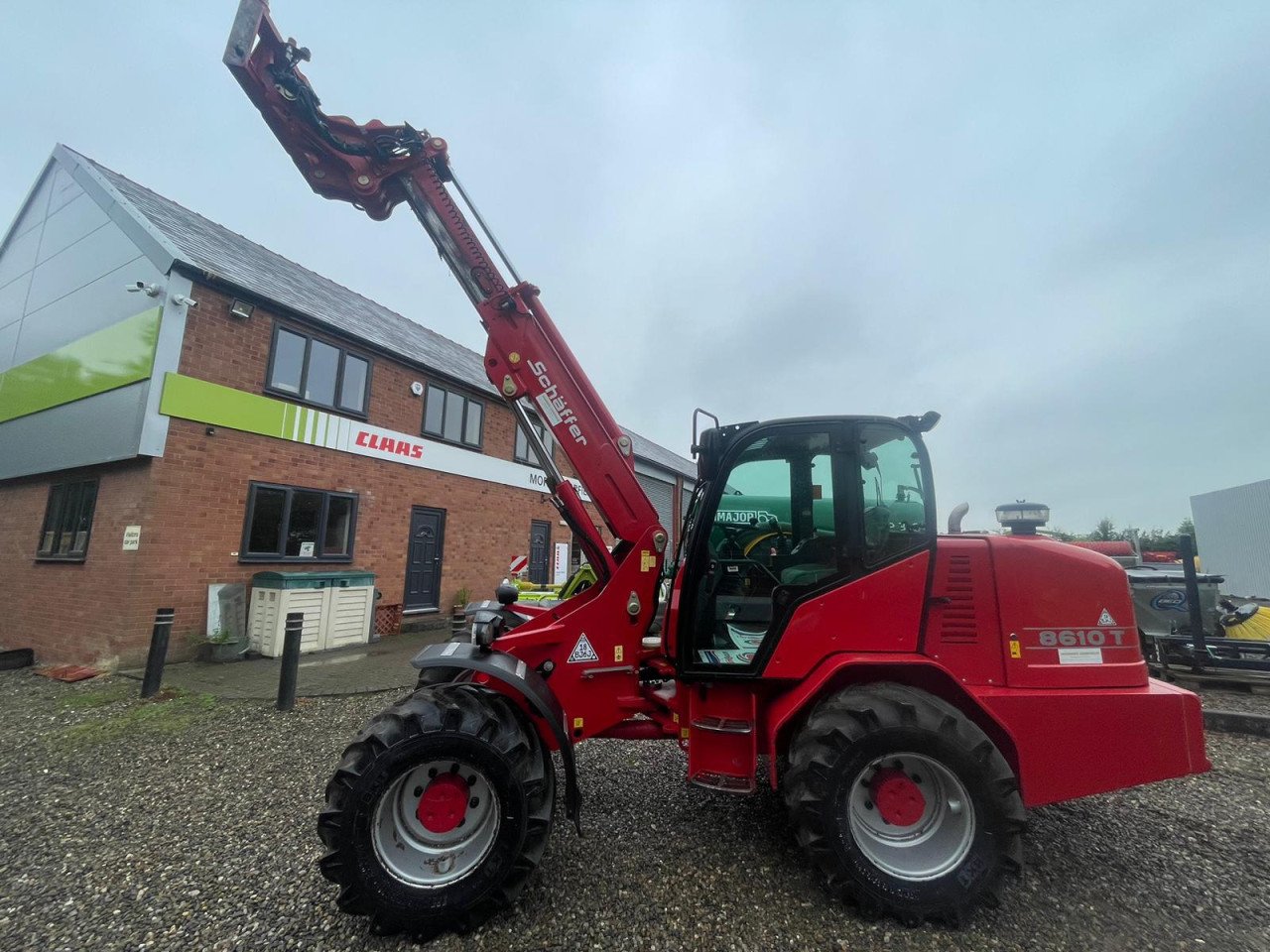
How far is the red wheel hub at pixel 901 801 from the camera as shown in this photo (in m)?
2.56

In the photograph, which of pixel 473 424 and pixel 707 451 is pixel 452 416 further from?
pixel 707 451

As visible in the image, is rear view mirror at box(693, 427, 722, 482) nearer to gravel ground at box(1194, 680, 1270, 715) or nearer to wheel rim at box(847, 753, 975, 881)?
wheel rim at box(847, 753, 975, 881)

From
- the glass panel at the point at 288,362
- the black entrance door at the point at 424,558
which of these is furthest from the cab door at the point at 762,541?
the black entrance door at the point at 424,558

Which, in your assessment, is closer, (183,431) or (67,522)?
(183,431)

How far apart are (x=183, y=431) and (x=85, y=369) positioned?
2.53 meters

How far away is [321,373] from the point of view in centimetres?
949

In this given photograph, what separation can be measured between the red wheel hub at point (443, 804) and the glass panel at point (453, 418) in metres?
10.0

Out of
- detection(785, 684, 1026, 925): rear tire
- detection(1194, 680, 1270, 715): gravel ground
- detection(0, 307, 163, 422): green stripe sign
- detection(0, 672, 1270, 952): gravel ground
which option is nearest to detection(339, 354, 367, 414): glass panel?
detection(0, 307, 163, 422): green stripe sign

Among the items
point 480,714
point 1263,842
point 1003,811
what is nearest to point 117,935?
point 480,714

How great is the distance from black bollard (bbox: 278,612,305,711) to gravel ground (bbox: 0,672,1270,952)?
3.70 feet

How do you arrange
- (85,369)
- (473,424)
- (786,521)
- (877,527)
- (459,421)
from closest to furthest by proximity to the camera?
1. (877,527)
2. (786,521)
3. (85,369)
4. (459,421)
5. (473,424)

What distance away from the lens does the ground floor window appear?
8094 millimetres

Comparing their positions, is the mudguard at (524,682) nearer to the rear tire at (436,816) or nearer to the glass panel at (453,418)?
the rear tire at (436,816)

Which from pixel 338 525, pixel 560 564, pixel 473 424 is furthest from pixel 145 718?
pixel 560 564
